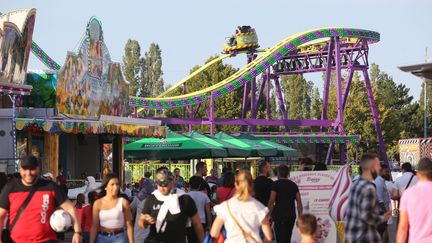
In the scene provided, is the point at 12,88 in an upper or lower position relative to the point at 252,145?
upper

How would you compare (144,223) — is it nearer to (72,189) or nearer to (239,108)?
(72,189)

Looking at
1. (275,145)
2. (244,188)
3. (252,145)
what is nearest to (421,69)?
(244,188)

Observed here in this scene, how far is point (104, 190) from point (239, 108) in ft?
215

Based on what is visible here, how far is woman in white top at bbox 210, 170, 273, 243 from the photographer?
371 inches

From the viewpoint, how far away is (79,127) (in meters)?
24.1

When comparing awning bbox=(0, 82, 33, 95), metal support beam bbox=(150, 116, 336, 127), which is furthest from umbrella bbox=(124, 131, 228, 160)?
metal support beam bbox=(150, 116, 336, 127)

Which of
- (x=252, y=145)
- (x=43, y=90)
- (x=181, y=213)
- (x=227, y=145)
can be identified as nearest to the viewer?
(x=181, y=213)

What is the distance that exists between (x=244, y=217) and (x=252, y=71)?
43.9 m

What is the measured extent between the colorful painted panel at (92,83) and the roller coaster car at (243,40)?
27.2m

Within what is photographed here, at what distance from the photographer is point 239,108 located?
7644 cm

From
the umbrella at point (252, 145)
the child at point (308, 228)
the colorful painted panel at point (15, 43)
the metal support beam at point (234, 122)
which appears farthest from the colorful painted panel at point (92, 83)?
Answer: the child at point (308, 228)

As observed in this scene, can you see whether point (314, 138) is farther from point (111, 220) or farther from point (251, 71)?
point (111, 220)

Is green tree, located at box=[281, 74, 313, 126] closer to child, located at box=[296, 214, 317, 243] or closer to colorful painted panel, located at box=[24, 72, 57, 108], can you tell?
colorful painted panel, located at box=[24, 72, 57, 108]

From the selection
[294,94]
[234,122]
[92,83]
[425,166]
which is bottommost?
[425,166]
